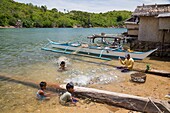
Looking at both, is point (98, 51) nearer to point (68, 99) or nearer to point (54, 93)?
point (54, 93)

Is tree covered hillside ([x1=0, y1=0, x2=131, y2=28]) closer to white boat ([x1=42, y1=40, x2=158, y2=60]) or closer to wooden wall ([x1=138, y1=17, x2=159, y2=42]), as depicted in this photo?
white boat ([x1=42, y1=40, x2=158, y2=60])

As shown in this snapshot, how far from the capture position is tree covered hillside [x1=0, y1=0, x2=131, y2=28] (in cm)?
9244

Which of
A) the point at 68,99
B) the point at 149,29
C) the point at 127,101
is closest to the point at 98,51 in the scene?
the point at 149,29

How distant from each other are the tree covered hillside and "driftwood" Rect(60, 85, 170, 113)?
85.7 metres

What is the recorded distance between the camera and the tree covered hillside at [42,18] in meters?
92.4

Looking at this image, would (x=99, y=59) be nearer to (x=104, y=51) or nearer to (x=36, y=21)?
(x=104, y=51)

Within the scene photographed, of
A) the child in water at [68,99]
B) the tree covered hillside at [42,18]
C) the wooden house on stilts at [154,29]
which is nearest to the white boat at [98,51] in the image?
the wooden house on stilts at [154,29]

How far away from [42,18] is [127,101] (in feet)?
361

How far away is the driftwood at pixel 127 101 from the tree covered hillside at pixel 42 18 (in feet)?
281

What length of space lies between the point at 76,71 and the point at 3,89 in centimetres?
521

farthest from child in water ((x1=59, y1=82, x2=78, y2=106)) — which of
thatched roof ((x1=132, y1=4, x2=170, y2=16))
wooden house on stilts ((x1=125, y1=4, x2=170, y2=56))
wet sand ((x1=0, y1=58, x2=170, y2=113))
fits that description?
thatched roof ((x1=132, y1=4, x2=170, y2=16))

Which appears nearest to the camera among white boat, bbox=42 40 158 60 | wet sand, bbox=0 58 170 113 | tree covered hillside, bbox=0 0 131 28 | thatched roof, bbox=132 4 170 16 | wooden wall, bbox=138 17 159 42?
wet sand, bbox=0 58 170 113

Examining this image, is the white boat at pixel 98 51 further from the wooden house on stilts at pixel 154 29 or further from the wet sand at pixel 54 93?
the wet sand at pixel 54 93

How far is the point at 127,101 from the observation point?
6672 millimetres
